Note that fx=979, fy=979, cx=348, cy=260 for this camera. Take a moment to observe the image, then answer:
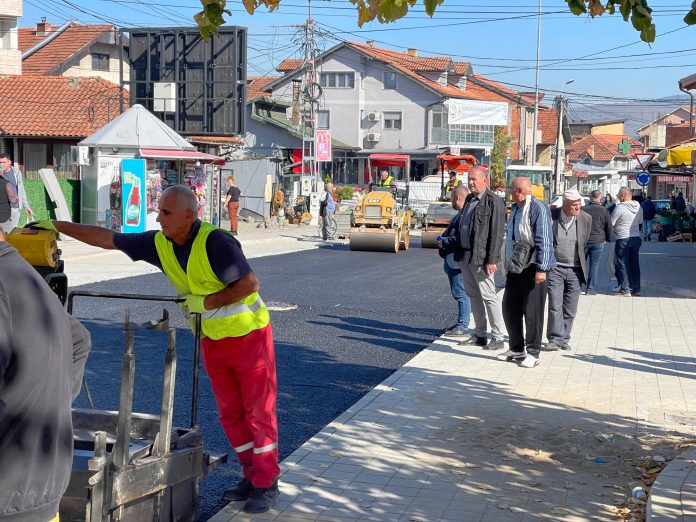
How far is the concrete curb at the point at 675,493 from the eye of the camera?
5.18m

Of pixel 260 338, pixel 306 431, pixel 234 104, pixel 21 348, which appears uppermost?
pixel 234 104

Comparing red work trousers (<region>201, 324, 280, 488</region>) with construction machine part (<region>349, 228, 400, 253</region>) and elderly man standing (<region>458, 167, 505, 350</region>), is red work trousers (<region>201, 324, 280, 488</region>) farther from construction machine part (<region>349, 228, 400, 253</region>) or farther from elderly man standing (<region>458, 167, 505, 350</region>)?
construction machine part (<region>349, 228, 400, 253</region>)

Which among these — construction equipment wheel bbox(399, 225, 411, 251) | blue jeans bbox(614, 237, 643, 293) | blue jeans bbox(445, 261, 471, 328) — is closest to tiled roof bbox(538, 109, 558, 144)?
construction equipment wheel bbox(399, 225, 411, 251)

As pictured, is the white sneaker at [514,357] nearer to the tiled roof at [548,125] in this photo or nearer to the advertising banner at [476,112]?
the advertising banner at [476,112]

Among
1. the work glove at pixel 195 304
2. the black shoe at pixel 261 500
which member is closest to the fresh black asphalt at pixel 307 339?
the black shoe at pixel 261 500

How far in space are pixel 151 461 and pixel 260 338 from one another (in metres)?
1.16

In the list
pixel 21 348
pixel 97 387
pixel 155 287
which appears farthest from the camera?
pixel 155 287

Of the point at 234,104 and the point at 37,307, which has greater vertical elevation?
the point at 234,104

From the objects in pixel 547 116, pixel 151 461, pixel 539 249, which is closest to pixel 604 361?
pixel 539 249

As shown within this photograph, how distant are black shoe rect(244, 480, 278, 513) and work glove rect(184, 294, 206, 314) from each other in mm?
1050

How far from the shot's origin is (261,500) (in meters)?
5.32

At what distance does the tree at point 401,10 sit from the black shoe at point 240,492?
2740 mm

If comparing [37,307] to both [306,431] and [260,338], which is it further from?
[306,431]

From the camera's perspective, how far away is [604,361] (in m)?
10.0
